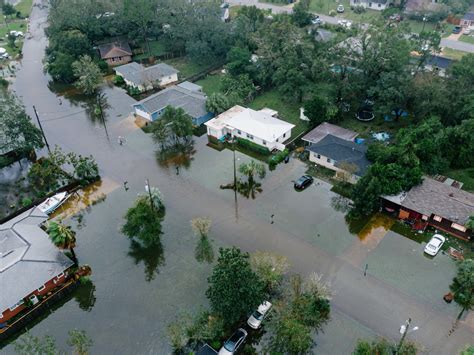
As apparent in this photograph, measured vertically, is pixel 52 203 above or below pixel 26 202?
below

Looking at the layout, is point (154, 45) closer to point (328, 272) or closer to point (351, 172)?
point (351, 172)

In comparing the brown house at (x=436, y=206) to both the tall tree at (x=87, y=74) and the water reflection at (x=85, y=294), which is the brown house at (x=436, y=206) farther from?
the tall tree at (x=87, y=74)

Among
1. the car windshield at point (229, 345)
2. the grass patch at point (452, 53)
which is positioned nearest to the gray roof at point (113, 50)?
the grass patch at point (452, 53)

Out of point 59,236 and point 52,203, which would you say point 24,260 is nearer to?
point 59,236

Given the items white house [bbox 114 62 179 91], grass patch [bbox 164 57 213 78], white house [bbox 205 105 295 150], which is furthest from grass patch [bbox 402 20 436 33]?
white house [bbox 114 62 179 91]

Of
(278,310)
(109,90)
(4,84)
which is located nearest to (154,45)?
(109,90)

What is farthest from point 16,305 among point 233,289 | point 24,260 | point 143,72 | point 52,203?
point 143,72
